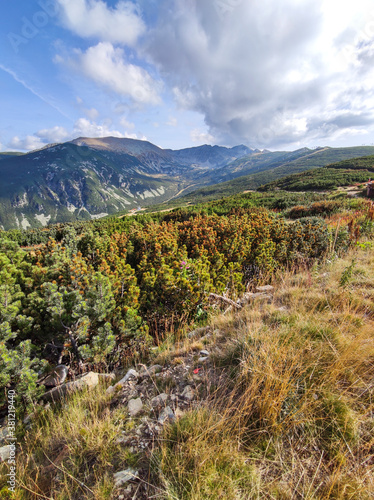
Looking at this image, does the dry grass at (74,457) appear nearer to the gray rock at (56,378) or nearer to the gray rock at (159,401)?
the gray rock at (159,401)

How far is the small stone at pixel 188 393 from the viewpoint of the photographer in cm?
227

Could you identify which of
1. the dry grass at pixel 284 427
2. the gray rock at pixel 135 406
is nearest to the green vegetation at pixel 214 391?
the dry grass at pixel 284 427

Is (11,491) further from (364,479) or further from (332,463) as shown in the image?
(364,479)

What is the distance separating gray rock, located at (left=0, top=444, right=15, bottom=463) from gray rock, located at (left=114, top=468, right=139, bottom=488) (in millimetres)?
1448

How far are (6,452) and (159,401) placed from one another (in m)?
1.72

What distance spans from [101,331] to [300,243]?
24.1 feet

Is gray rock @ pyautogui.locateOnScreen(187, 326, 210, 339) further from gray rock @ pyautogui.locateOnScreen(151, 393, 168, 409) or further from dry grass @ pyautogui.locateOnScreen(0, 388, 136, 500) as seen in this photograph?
dry grass @ pyautogui.locateOnScreen(0, 388, 136, 500)

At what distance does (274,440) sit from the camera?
171 centimetres

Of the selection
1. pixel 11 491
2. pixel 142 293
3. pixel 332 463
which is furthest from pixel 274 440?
pixel 142 293

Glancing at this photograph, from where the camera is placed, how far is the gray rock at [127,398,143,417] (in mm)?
2265

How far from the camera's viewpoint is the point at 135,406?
2.34 meters

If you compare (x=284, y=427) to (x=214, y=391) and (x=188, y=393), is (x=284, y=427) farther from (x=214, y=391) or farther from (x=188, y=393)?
(x=188, y=393)

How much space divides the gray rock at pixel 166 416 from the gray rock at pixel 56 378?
7.28 ft

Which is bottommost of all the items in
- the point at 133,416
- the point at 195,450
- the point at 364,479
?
the point at 133,416
